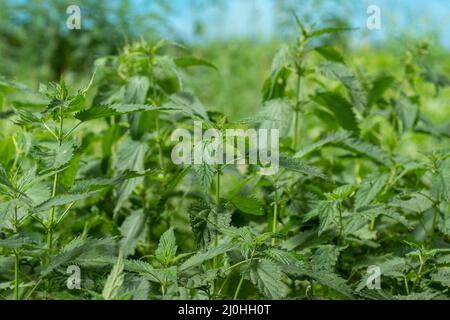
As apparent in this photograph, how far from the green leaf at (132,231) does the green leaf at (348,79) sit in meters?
0.58

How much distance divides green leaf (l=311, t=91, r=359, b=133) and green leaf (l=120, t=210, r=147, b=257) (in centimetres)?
A: 55

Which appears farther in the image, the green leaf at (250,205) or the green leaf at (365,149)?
the green leaf at (365,149)

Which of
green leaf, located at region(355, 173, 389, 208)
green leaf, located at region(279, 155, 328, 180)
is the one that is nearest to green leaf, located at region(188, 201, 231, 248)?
green leaf, located at region(279, 155, 328, 180)

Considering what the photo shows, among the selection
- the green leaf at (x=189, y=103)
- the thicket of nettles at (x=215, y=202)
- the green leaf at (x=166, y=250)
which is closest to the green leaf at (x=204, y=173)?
the thicket of nettles at (x=215, y=202)

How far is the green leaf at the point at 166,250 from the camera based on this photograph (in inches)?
52.0

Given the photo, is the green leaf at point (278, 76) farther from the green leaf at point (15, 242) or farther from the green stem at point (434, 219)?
the green leaf at point (15, 242)

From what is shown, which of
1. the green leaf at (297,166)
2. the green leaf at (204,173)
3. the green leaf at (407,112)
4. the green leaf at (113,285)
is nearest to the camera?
the green leaf at (113,285)

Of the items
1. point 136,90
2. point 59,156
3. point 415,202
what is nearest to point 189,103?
point 136,90

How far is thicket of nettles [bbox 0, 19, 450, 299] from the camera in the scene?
132 cm

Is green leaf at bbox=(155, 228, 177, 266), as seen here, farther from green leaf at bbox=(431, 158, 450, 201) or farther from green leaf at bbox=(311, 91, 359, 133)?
green leaf at bbox=(311, 91, 359, 133)

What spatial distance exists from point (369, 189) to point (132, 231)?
562mm

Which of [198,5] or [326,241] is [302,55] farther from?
[198,5]

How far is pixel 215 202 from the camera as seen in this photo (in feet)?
4.78

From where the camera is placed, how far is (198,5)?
5457 millimetres
